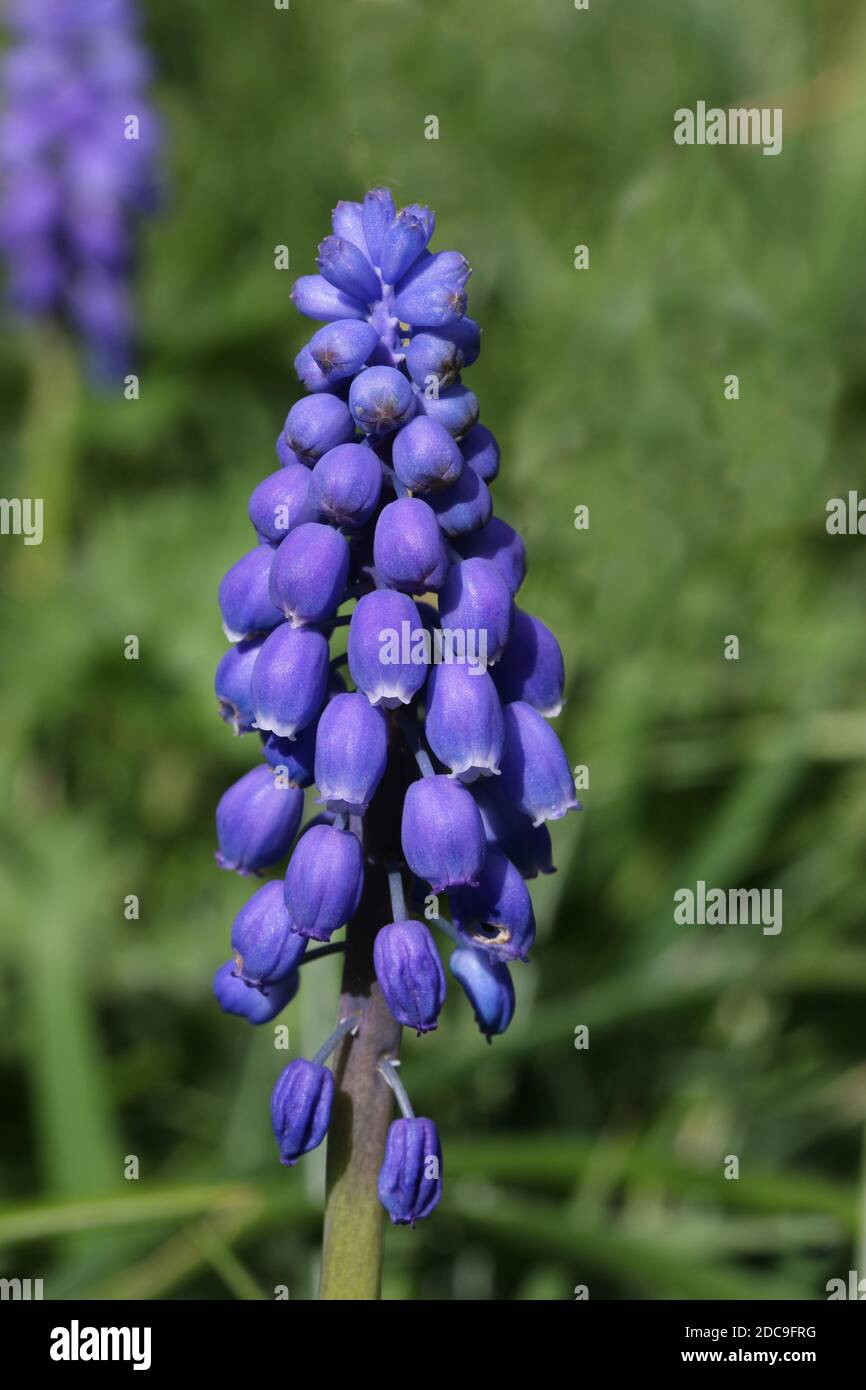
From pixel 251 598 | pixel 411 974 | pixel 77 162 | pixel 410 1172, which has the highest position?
pixel 77 162

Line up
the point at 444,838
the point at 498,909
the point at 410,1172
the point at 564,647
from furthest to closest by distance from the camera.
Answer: the point at 564,647 < the point at 498,909 < the point at 410,1172 < the point at 444,838

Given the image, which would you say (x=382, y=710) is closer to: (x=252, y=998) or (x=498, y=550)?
(x=498, y=550)

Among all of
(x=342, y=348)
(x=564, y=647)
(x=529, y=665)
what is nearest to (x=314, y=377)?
(x=342, y=348)

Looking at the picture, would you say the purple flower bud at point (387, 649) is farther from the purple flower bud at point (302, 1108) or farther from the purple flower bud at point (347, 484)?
the purple flower bud at point (302, 1108)

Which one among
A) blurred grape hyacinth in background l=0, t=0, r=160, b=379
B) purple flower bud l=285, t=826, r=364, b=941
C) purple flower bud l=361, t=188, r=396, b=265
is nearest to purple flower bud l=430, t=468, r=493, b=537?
purple flower bud l=361, t=188, r=396, b=265

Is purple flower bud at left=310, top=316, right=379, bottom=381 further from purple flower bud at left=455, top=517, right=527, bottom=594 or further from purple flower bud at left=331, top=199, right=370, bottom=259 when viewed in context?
purple flower bud at left=455, top=517, right=527, bottom=594
